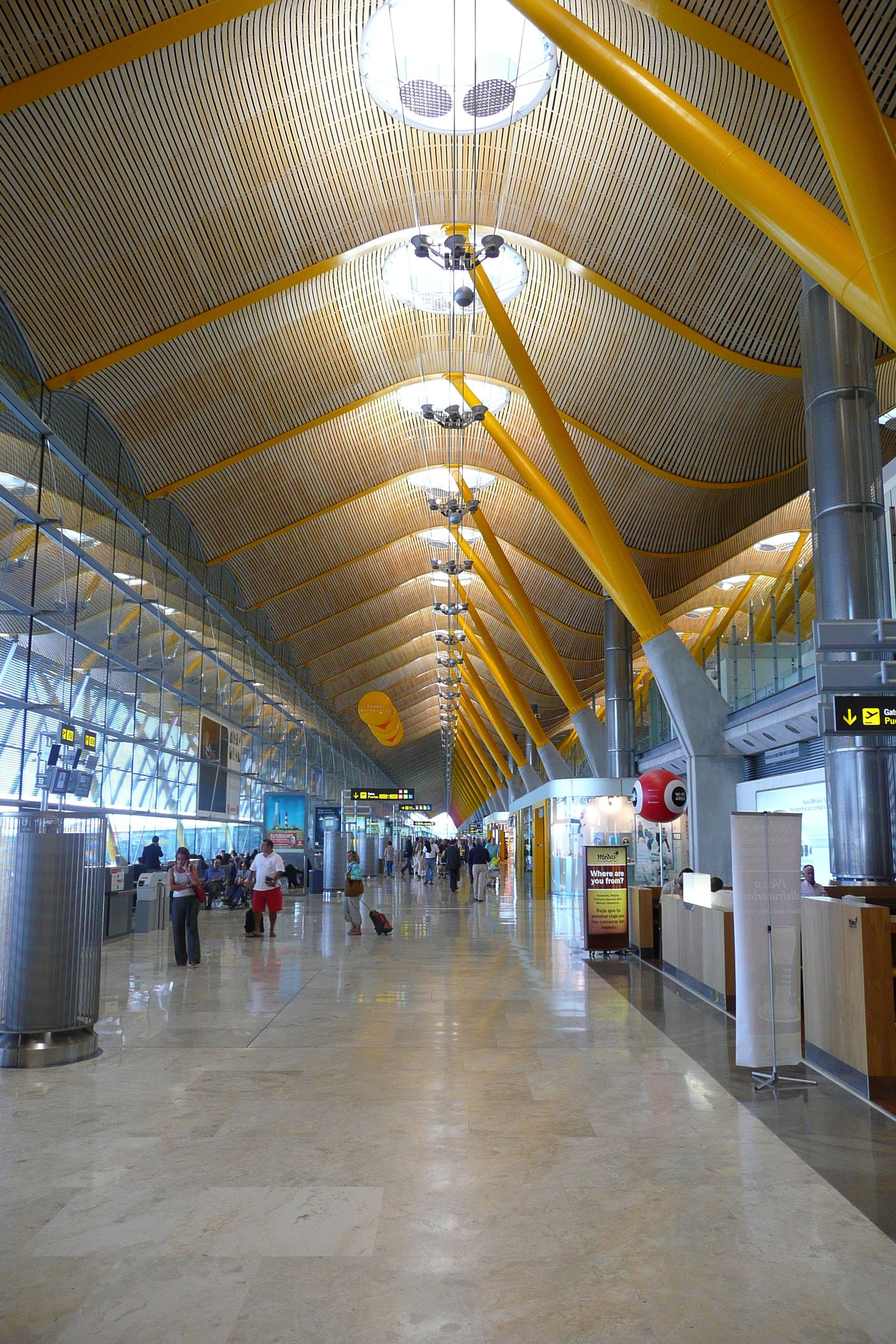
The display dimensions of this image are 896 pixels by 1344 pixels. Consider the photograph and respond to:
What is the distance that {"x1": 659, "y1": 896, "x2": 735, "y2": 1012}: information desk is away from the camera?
973 cm

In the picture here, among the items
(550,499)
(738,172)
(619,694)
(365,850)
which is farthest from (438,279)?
(365,850)

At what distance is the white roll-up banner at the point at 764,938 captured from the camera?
710 centimetres

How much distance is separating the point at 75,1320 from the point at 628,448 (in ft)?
68.5

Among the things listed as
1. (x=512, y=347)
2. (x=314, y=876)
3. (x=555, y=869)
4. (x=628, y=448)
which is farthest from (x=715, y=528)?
(x=314, y=876)

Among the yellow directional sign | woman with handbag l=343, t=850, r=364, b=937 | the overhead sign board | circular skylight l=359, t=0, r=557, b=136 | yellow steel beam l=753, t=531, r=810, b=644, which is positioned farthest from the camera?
the overhead sign board

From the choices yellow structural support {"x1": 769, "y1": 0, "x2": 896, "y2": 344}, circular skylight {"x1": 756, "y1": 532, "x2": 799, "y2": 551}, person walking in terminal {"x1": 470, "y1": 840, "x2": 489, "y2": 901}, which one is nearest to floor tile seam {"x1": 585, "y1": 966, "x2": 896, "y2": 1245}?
yellow structural support {"x1": 769, "y1": 0, "x2": 896, "y2": 344}

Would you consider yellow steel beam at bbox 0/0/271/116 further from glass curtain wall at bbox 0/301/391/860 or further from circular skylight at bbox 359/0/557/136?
glass curtain wall at bbox 0/301/391/860

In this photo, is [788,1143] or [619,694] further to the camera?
[619,694]

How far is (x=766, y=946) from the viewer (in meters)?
7.12

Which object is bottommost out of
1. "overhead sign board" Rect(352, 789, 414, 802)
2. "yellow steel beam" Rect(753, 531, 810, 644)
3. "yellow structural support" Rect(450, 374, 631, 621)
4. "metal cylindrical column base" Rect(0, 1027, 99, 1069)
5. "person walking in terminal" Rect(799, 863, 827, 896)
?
"metal cylindrical column base" Rect(0, 1027, 99, 1069)

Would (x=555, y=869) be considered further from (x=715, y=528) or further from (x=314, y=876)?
(x=715, y=528)

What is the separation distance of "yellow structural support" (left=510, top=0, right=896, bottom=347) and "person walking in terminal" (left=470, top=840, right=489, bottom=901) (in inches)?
782

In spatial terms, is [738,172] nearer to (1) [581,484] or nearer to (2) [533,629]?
(1) [581,484]

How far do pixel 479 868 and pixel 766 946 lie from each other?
2103 cm
